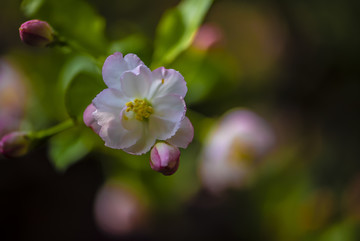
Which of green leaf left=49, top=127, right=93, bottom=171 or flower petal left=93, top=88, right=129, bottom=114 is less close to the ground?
flower petal left=93, top=88, right=129, bottom=114

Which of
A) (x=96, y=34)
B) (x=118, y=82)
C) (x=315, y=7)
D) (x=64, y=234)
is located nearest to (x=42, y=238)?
(x=64, y=234)

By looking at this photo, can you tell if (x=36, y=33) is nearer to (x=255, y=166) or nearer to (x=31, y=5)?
(x=31, y=5)

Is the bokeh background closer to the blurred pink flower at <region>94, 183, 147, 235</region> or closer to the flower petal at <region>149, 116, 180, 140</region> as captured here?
the blurred pink flower at <region>94, 183, 147, 235</region>

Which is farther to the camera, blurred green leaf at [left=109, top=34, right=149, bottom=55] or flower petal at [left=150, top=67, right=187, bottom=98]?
blurred green leaf at [left=109, top=34, right=149, bottom=55]

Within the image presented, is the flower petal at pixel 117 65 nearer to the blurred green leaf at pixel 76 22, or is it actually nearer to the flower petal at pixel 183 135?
the flower petal at pixel 183 135

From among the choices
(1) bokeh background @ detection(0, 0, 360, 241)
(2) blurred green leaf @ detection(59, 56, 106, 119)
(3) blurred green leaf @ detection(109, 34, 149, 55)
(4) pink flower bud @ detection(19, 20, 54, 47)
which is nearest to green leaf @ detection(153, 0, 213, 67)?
(3) blurred green leaf @ detection(109, 34, 149, 55)

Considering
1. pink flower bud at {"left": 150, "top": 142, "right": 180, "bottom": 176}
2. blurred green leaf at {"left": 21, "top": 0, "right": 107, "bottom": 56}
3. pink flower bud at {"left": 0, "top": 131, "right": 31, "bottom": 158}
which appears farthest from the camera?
blurred green leaf at {"left": 21, "top": 0, "right": 107, "bottom": 56}
